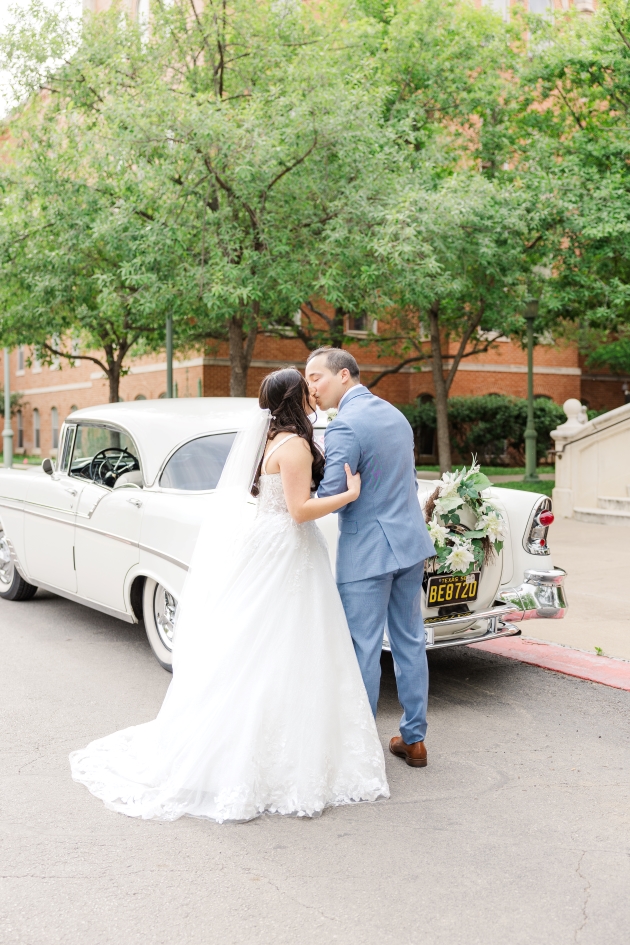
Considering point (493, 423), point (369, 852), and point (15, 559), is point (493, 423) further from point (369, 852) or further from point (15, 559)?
point (369, 852)

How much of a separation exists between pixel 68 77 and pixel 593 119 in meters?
10.8

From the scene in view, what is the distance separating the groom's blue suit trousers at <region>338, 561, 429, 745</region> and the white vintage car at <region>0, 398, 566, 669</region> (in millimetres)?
772

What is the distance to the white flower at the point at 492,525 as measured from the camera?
5145mm

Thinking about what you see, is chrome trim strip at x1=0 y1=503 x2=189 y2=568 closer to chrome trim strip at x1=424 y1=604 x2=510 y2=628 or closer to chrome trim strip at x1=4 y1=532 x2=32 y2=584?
chrome trim strip at x1=4 y1=532 x2=32 y2=584

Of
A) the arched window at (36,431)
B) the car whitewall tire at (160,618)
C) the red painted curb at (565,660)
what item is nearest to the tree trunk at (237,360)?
the red painted curb at (565,660)

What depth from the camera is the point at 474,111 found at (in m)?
18.6

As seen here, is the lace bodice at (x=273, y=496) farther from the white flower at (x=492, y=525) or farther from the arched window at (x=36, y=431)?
the arched window at (x=36, y=431)

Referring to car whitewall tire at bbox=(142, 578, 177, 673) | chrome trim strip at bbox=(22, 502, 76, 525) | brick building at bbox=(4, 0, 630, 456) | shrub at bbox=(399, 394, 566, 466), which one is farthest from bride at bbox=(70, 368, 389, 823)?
shrub at bbox=(399, 394, 566, 466)

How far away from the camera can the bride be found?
372cm

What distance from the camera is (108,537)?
20.0 ft

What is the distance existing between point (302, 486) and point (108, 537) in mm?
2654

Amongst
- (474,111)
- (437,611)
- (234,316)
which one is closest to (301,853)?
(437,611)

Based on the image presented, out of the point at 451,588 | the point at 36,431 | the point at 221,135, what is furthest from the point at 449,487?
the point at 36,431

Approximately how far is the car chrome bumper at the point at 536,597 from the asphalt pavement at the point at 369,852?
1.96ft
